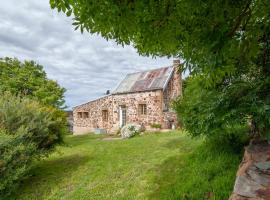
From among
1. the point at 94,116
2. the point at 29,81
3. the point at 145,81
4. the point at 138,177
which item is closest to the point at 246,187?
the point at 138,177

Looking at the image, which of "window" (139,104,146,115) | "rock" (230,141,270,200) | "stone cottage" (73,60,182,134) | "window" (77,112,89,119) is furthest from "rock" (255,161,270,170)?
"window" (77,112,89,119)

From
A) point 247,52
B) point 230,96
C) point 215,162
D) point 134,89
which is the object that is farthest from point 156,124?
point 247,52

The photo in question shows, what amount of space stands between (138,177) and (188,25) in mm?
4868

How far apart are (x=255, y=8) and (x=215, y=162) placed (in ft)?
13.2

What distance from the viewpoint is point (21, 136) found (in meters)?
6.64

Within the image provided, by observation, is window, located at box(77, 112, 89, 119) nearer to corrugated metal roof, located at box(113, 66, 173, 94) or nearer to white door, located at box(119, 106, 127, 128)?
corrugated metal roof, located at box(113, 66, 173, 94)

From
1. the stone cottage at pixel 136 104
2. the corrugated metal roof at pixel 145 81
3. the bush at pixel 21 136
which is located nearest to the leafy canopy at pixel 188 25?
the bush at pixel 21 136

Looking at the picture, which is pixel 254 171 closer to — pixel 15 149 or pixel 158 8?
pixel 158 8

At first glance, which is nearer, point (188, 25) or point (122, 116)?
point (188, 25)

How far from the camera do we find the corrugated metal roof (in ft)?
56.2

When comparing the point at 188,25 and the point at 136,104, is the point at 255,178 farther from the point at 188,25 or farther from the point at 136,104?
the point at 136,104

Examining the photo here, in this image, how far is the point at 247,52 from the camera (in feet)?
9.40

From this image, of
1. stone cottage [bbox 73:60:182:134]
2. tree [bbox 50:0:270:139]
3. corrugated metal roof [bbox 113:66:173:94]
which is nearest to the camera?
tree [bbox 50:0:270:139]

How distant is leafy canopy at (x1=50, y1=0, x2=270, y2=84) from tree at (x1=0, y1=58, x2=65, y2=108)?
15.3m
